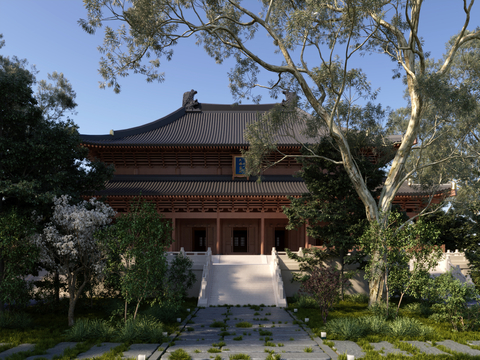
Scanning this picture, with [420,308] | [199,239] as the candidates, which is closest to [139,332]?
[420,308]

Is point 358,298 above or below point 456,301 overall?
below

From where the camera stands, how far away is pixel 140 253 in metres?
9.57

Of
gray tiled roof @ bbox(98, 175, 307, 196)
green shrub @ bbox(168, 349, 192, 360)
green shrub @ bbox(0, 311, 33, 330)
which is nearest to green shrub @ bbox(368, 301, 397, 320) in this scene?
green shrub @ bbox(168, 349, 192, 360)

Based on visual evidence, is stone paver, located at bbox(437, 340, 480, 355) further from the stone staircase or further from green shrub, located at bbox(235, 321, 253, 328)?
the stone staircase

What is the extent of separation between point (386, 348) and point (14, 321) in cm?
1114

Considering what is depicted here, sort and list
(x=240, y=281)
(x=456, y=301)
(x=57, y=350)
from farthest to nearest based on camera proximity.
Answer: (x=240, y=281) → (x=456, y=301) → (x=57, y=350)

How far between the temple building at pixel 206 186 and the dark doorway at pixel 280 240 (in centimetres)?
7

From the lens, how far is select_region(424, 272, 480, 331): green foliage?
10.4 meters

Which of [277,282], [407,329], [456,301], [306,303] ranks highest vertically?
[456,301]

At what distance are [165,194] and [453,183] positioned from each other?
1732 centimetres

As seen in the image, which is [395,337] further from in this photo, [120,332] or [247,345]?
[120,332]

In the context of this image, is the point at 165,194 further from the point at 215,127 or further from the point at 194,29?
the point at 194,29

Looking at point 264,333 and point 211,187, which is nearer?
point 264,333

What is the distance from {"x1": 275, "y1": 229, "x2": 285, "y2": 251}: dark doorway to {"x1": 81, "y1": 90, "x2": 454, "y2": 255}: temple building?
7cm
